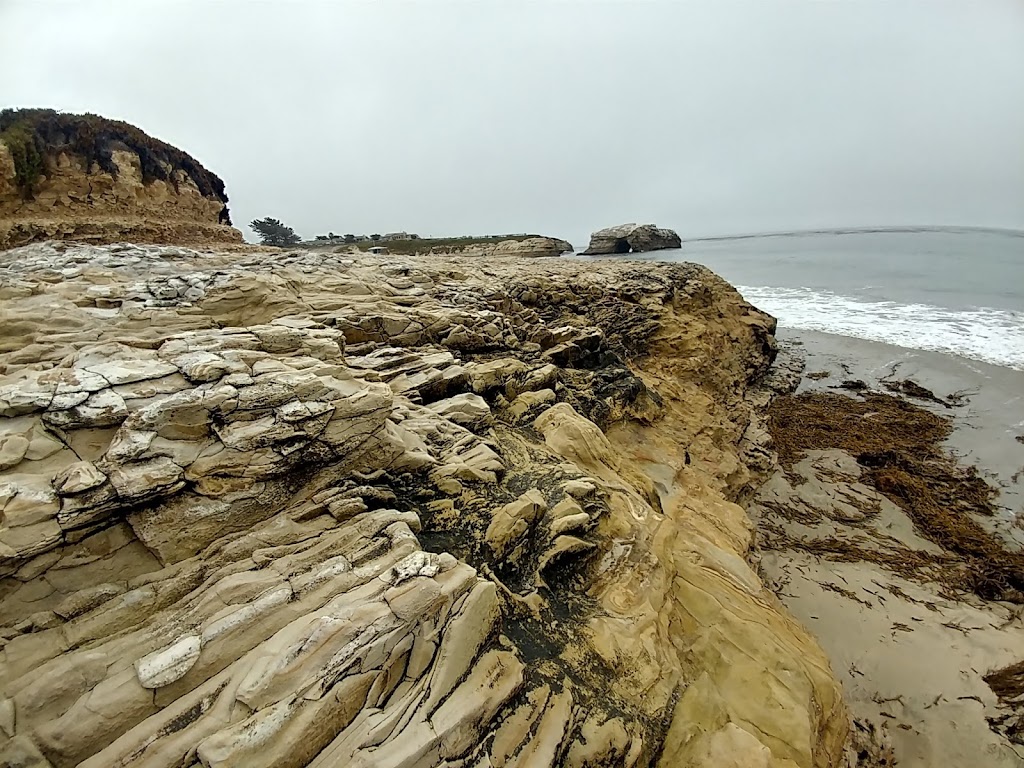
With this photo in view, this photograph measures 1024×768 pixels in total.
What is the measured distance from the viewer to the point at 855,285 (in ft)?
122

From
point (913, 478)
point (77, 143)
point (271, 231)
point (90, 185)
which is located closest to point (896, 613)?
point (913, 478)

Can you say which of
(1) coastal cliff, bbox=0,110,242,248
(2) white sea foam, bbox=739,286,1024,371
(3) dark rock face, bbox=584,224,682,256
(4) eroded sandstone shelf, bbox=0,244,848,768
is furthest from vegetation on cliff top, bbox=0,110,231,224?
(3) dark rock face, bbox=584,224,682,256

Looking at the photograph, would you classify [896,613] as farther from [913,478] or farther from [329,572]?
[329,572]

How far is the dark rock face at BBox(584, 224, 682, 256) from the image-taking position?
7681 centimetres

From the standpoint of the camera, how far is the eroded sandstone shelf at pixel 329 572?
3291 millimetres

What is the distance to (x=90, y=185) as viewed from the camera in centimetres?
1697

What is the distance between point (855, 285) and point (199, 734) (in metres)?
46.7

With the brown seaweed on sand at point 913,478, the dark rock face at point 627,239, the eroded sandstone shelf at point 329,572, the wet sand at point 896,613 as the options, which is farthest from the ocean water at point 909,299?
the dark rock face at point 627,239

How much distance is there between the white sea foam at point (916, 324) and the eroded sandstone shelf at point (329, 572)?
20230 millimetres

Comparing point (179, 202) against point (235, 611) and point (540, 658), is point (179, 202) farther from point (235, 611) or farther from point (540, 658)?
point (540, 658)

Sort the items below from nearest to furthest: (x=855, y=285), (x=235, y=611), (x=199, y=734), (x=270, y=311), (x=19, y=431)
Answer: (x=199, y=734) < (x=235, y=611) < (x=19, y=431) < (x=270, y=311) < (x=855, y=285)

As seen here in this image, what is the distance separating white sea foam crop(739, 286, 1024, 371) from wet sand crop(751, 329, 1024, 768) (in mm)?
7735

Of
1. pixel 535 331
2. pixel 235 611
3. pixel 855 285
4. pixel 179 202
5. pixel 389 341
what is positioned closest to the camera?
pixel 235 611

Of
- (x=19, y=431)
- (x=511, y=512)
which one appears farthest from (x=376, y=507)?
(x=19, y=431)
